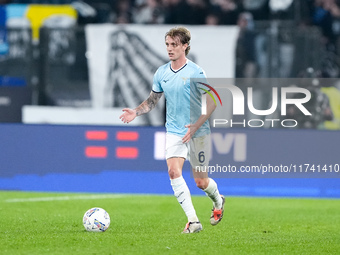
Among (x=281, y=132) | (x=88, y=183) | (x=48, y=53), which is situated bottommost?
(x=88, y=183)

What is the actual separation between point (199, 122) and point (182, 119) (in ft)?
0.81

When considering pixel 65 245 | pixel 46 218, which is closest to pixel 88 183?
pixel 46 218

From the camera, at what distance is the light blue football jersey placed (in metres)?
8.72

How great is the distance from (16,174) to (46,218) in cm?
453

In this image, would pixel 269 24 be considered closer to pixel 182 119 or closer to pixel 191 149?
pixel 191 149

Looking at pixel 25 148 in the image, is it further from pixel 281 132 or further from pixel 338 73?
pixel 338 73

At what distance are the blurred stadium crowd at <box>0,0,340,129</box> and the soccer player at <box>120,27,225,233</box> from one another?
6.28 meters

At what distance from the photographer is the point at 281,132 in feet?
47.6

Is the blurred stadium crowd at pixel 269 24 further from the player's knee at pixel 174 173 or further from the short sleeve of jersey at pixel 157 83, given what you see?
the player's knee at pixel 174 173

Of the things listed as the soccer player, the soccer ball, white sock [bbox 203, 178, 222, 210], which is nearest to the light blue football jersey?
the soccer player

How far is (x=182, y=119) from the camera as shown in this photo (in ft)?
28.6

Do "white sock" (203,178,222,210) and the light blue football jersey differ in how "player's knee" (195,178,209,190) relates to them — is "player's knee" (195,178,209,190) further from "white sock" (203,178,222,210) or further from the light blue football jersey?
the light blue football jersey

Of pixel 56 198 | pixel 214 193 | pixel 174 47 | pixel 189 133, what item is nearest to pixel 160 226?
pixel 214 193

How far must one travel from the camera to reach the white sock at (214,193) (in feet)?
29.9
